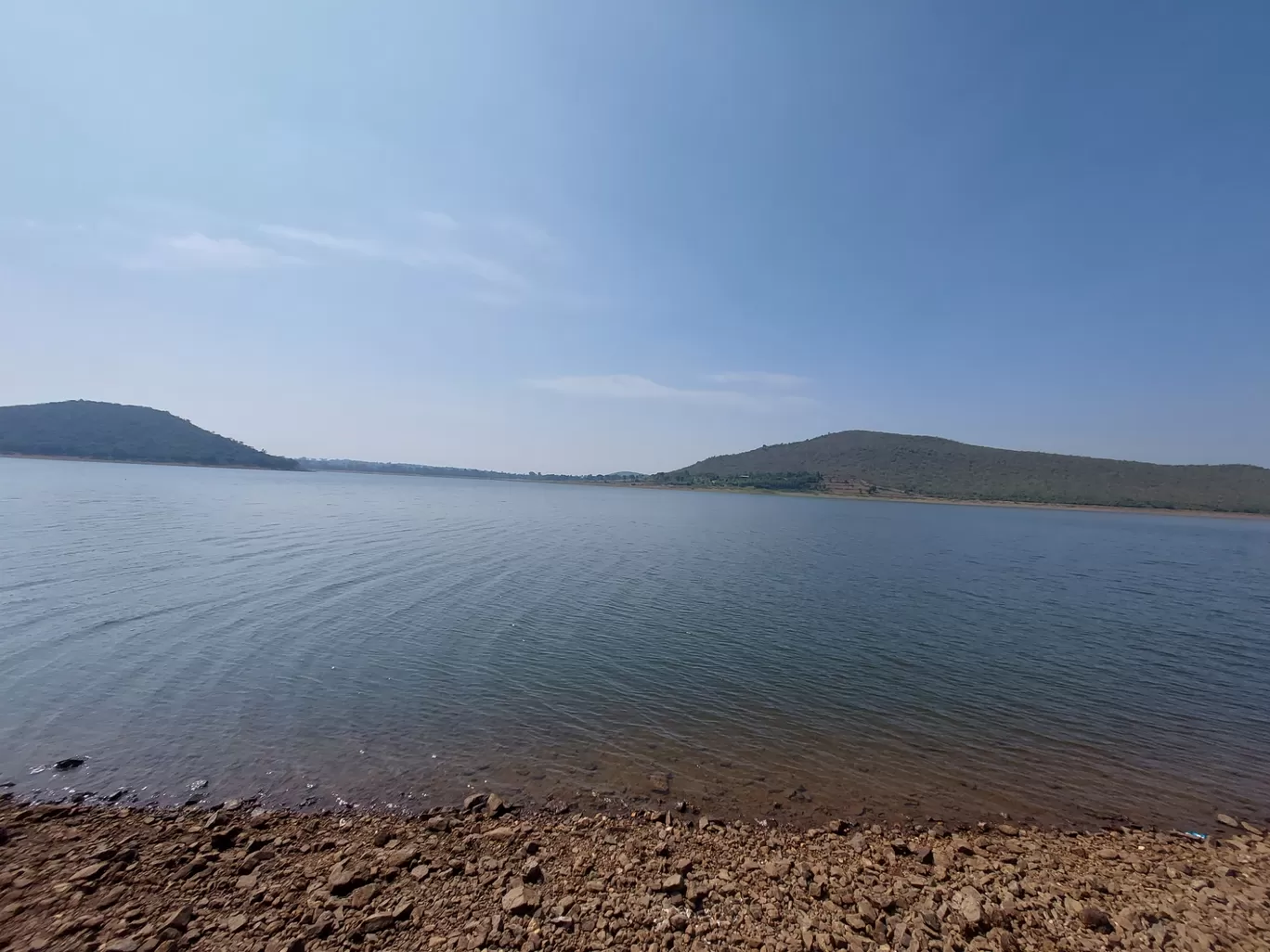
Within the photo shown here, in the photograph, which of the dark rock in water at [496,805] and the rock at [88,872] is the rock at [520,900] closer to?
the dark rock in water at [496,805]

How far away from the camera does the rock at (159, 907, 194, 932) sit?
577 cm

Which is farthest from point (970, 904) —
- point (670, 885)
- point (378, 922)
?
point (378, 922)

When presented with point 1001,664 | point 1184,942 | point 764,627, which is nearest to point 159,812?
point 1184,942

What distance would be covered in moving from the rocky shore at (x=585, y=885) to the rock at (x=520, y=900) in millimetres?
25

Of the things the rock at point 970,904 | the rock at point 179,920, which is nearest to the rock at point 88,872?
the rock at point 179,920

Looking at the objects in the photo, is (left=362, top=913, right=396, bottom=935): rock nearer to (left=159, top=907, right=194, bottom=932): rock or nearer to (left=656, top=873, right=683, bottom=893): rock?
(left=159, top=907, right=194, bottom=932): rock

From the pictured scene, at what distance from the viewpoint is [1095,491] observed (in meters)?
170

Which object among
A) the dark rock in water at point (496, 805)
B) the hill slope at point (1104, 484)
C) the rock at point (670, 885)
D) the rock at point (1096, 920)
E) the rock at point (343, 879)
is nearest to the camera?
the rock at point (1096, 920)

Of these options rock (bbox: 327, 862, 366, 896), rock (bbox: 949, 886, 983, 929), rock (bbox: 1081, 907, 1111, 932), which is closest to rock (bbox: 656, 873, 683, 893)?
rock (bbox: 949, 886, 983, 929)

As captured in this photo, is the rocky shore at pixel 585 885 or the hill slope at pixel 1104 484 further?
the hill slope at pixel 1104 484

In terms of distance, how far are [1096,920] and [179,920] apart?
11069 millimetres

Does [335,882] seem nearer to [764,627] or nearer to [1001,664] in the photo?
[764,627]

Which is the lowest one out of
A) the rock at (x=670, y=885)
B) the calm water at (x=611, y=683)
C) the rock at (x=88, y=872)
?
the calm water at (x=611, y=683)

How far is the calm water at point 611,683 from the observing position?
10.3 metres
